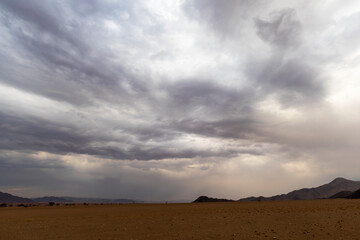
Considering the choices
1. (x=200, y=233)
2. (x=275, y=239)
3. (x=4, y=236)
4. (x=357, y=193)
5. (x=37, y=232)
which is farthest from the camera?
(x=357, y=193)

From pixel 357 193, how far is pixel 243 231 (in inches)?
4682

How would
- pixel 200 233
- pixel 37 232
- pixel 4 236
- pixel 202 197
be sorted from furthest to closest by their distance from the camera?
pixel 202 197, pixel 37 232, pixel 4 236, pixel 200 233

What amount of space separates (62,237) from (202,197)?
522 ft

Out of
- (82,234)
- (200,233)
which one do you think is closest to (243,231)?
(200,233)

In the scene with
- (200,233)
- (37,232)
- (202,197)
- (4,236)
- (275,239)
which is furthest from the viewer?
(202,197)

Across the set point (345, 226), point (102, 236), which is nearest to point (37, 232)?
point (102, 236)

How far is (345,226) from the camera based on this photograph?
22281 mm

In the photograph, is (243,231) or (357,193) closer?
(243,231)

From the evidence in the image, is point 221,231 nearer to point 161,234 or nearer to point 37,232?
point 161,234

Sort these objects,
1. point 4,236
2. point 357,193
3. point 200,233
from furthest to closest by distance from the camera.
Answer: point 357,193
point 4,236
point 200,233

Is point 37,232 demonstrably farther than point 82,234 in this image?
Yes

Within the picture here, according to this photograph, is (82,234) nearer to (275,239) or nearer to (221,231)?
(221,231)

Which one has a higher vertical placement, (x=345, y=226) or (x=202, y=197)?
(x=202, y=197)

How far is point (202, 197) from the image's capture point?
17425cm
